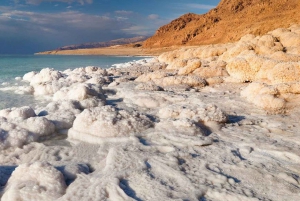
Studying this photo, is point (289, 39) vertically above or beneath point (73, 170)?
above

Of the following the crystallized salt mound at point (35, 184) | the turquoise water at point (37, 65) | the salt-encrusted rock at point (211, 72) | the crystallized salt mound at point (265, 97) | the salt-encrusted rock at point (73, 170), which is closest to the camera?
the crystallized salt mound at point (35, 184)

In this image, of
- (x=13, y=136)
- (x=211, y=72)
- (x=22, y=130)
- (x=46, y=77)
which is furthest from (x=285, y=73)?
(x=46, y=77)

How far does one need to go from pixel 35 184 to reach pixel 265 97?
4.46 m

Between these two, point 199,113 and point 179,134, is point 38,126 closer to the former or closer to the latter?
point 179,134

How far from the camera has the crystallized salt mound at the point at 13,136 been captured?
3768 mm

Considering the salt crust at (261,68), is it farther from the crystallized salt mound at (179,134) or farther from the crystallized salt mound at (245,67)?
the crystallized salt mound at (179,134)

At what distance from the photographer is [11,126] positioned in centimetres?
413

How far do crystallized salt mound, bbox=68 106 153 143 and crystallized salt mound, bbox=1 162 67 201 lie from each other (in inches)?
47.9

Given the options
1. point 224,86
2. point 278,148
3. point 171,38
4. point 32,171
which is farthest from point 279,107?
point 171,38

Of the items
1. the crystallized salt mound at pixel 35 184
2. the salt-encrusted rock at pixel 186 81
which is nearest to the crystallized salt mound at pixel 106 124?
the crystallized salt mound at pixel 35 184

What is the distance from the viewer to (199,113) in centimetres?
442

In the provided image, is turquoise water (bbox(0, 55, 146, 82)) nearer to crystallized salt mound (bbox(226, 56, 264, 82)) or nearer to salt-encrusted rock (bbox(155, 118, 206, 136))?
crystallized salt mound (bbox(226, 56, 264, 82))

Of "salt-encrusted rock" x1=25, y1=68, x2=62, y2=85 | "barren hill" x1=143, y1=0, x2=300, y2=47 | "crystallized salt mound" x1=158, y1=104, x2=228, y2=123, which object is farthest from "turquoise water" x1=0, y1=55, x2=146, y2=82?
"barren hill" x1=143, y1=0, x2=300, y2=47

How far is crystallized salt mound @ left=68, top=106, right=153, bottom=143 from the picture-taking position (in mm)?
4031
